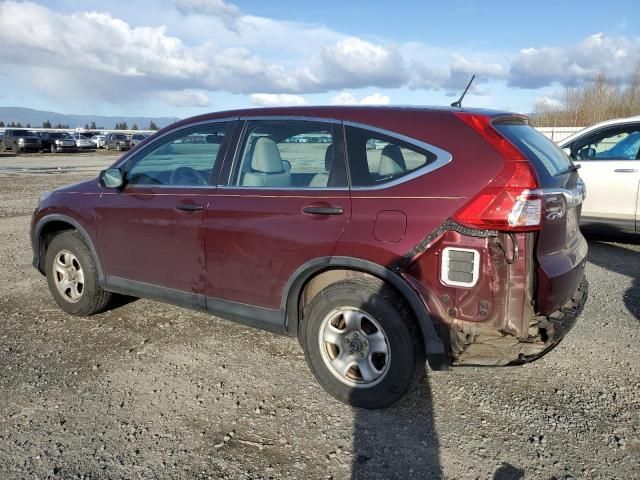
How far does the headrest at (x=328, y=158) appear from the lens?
3344mm

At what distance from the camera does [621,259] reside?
6816 millimetres

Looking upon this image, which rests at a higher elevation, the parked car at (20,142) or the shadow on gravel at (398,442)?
the parked car at (20,142)

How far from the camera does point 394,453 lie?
2820 millimetres

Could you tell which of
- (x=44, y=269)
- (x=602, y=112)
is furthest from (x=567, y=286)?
(x=602, y=112)

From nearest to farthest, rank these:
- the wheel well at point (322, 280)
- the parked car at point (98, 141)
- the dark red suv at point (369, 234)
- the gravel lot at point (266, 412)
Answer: the gravel lot at point (266, 412) → the dark red suv at point (369, 234) → the wheel well at point (322, 280) → the parked car at point (98, 141)

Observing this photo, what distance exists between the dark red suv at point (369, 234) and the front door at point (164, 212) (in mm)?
15

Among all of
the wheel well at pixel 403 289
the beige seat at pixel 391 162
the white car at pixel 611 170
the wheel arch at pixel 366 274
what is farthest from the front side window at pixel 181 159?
the white car at pixel 611 170

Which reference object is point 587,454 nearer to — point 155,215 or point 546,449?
point 546,449

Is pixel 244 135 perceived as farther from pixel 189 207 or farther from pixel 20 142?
pixel 20 142

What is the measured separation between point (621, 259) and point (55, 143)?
149ft

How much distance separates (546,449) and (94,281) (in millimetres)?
3720

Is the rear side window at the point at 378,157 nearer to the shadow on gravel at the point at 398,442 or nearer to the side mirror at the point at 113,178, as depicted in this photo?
the shadow on gravel at the point at 398,442

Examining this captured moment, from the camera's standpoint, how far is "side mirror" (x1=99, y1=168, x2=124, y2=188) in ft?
14.0

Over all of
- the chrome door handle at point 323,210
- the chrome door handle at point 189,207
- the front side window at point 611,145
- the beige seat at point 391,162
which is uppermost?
the beige seat at point 391,162
